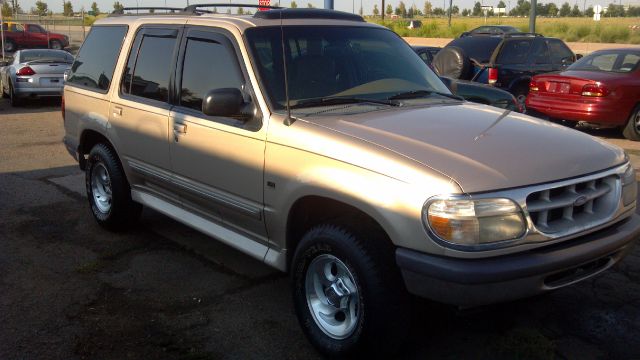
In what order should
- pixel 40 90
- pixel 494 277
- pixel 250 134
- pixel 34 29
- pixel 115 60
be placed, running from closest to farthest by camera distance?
1. pixel 494 277
2. pixel 250 134
3. pixel 115 60
4. pixel 40 90
5. pixel 34 29

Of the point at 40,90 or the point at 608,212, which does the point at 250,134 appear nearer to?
the point at 608,212

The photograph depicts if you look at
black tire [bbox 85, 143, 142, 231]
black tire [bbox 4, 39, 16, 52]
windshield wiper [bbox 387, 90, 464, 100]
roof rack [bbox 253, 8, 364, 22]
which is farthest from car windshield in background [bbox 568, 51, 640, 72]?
black tire [bbox 4, 39, 16, 52]

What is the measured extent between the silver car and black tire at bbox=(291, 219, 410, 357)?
13.9 metres

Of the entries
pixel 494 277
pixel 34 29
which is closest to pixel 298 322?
pixel 494 277

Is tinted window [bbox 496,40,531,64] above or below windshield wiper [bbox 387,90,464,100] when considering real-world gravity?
above

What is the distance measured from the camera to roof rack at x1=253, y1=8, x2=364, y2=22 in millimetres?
4500

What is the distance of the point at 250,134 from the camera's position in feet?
13.0

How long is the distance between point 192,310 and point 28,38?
112 feet

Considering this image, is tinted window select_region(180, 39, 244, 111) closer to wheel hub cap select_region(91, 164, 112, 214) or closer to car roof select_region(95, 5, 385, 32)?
car roof select_region(95, 5, 385, 32)

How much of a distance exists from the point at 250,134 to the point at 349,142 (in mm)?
797

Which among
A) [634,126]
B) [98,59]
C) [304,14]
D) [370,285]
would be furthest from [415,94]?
[634,126]

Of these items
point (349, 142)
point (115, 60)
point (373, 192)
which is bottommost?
point (373, 192)

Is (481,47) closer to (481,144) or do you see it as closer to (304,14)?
(304,14)

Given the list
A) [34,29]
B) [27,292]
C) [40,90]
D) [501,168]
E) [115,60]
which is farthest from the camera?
[34,29]
